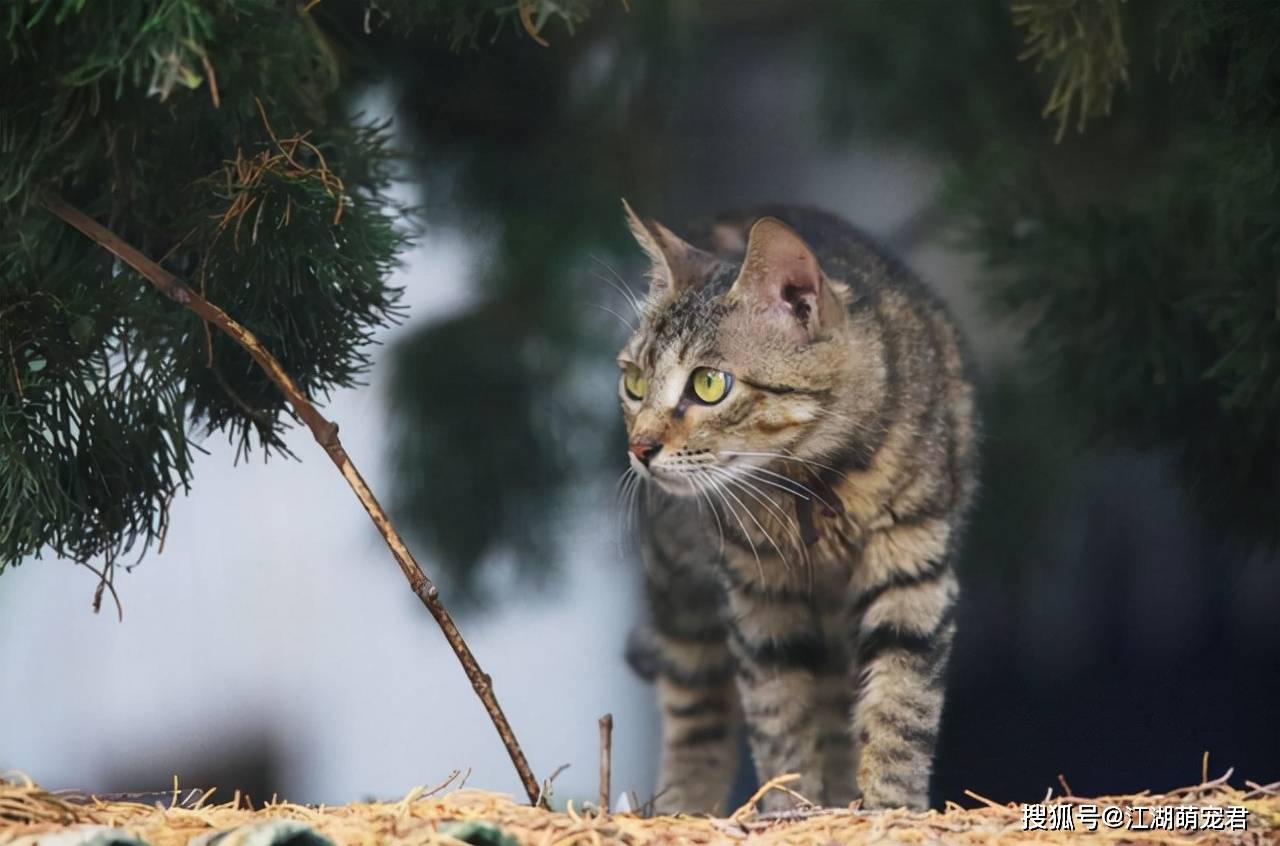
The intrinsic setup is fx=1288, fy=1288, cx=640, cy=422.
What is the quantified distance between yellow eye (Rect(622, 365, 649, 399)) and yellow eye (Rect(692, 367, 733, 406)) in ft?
0.19

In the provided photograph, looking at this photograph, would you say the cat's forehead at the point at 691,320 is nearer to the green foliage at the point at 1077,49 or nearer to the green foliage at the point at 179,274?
the green foliage at the point at 179,274

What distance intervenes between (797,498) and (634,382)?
0.21m

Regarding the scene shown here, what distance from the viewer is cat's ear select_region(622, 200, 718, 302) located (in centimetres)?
139

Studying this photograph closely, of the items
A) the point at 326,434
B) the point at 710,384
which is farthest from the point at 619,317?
the point at 326,434

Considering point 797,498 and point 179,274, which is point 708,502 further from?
point 179,274

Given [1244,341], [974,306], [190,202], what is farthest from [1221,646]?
Answer: [190,202]

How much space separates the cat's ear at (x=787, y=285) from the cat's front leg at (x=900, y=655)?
0.24 m

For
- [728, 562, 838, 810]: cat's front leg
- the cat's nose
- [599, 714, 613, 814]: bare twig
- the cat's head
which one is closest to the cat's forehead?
the cat's head

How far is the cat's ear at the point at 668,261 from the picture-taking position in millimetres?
1395

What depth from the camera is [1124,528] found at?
149 centimetres

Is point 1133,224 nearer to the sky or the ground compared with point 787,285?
nearer to the sky

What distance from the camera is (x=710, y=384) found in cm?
134

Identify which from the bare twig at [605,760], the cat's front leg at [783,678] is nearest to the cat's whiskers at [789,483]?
the cat's front leg at [783,678]

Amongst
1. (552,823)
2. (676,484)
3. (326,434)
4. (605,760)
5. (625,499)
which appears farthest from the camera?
(625,499)
